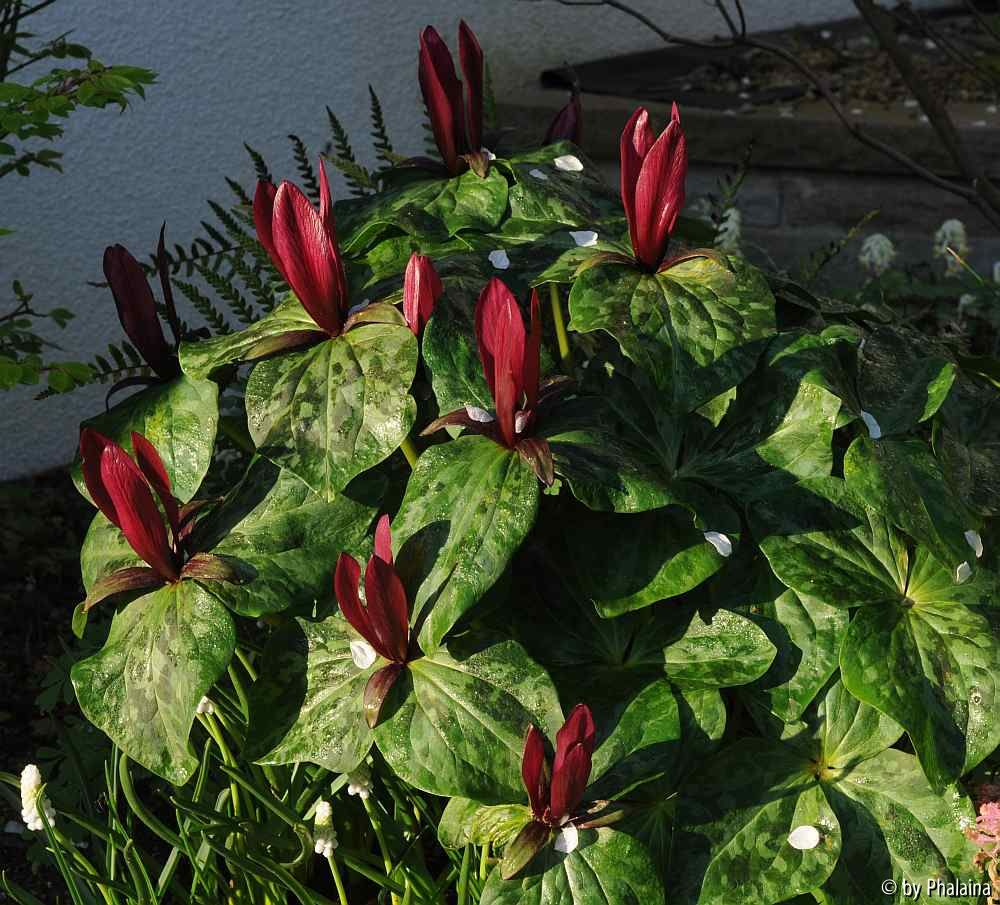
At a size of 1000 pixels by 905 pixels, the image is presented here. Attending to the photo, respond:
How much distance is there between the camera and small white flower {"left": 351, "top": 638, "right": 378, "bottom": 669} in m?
1.27

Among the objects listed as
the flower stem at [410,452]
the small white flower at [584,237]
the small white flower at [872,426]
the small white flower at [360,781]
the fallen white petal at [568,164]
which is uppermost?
the fallen white petal at [568,164]

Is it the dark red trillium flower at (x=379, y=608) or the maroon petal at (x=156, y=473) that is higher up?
the maroon petal at (x=156, y=473)

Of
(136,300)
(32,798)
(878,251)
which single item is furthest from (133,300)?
(878,251)

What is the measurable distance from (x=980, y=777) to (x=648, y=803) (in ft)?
1.69

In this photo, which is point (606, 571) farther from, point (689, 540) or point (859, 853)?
point (859, 853)

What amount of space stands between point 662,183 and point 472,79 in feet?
1.34

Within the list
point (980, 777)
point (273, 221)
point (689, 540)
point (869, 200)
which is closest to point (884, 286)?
point (869, 200)

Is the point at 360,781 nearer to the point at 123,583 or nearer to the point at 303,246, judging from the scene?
the point at 123,583

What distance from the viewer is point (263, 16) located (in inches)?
138

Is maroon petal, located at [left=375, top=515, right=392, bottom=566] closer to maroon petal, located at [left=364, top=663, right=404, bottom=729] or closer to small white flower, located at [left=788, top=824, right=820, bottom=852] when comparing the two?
maroon petal, located at [left=364, top=663, right=404, bottom=729]

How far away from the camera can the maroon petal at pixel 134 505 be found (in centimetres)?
122

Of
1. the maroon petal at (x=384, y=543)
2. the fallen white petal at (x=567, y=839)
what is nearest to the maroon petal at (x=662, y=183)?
the maroon petal at (x=384, y=543)

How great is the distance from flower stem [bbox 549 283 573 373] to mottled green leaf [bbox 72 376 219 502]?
45 cm

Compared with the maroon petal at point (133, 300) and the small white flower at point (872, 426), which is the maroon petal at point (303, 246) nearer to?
the maroon petal at point (133, 300)
